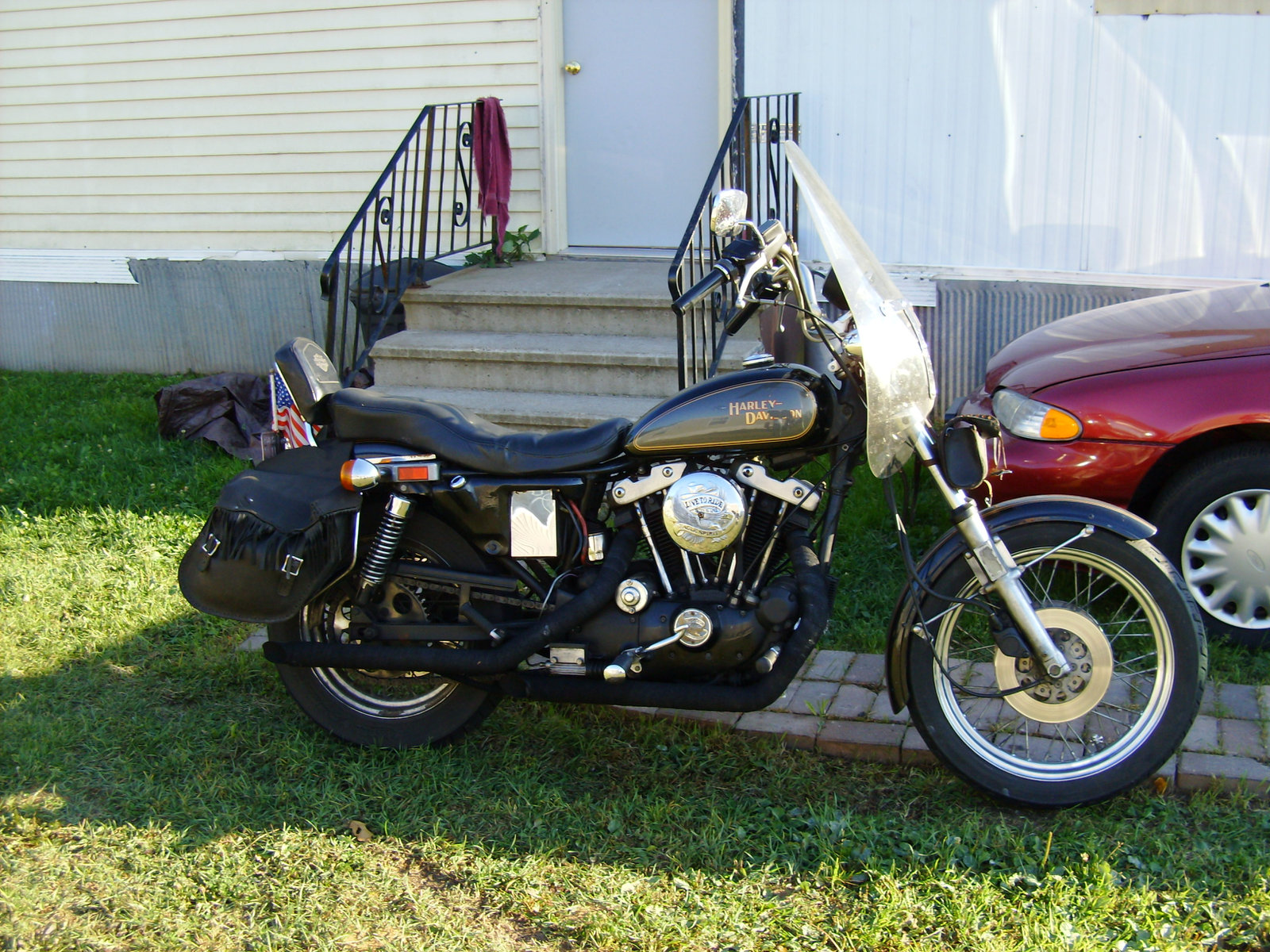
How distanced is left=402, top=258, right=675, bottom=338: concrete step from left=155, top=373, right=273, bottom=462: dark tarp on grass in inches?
47.7

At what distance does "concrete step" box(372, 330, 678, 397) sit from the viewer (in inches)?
240

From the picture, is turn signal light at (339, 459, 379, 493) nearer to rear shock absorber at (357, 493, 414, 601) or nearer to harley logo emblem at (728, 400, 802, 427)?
rear shock absorber at (357, 493, 414, 601)

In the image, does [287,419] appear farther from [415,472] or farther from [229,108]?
[229,108]

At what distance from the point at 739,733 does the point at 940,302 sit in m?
4.04

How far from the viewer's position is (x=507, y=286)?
6.85 meters

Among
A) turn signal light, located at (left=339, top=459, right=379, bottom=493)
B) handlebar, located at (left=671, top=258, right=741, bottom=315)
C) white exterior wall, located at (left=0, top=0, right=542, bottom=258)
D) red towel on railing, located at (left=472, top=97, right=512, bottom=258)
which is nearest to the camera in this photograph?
handlebar, located at (left=671, top=258, right=741, bottom=315)

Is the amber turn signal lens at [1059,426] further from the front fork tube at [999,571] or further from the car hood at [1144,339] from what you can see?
the front fork tube at [999,571]

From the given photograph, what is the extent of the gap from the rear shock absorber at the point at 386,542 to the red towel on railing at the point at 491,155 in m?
4.68

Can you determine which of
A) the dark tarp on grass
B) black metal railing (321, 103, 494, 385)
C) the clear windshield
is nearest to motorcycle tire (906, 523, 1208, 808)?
the clear windshield

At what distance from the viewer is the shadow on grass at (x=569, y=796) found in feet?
9.12

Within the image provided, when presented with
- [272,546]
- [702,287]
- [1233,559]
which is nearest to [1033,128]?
[1233,559]

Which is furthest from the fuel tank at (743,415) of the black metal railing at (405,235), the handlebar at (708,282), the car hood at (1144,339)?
the black metal railing at (405,235)

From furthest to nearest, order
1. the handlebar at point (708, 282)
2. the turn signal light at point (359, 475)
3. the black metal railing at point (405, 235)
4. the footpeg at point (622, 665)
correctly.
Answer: the black metal railing at point (405, 235)
the turn signal light at point (359, 475)
the footpeg at point (622, 665)
the handlebar at point (708, 282)

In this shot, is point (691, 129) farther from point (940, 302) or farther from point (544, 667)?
point (544, 667)
